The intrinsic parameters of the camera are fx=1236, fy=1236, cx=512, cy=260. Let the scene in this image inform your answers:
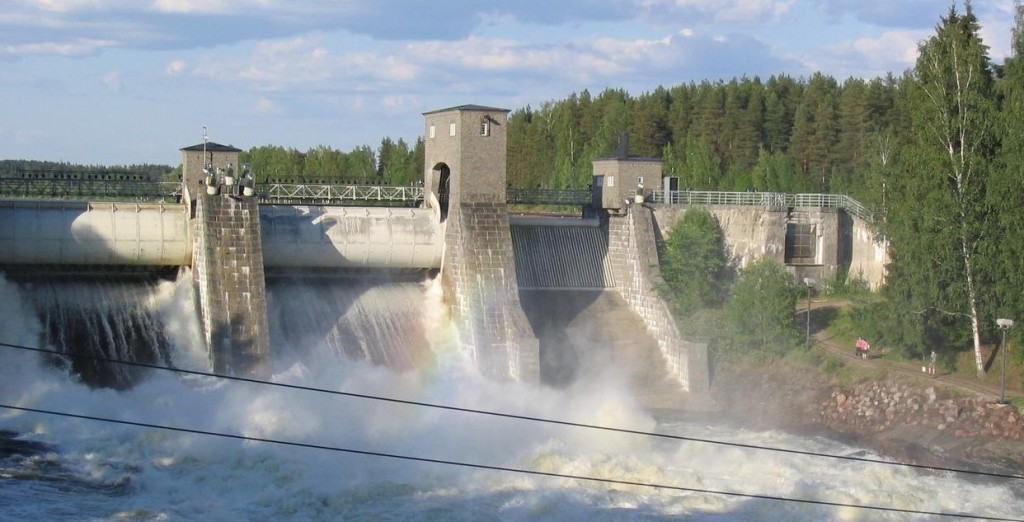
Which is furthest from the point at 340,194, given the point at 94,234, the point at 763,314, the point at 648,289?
the point at 763,314

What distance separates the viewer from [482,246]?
3978cm

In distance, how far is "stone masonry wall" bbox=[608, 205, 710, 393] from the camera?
1590 inches

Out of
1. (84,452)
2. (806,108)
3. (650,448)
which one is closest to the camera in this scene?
(84,452)

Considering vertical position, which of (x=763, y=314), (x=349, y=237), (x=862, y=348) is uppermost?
(x=349, y=237)

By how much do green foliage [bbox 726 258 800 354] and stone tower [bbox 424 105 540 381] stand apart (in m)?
7.79

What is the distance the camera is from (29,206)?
36.8 metres

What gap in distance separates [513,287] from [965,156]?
14.7m

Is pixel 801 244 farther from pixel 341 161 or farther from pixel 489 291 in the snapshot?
pixel 341 161

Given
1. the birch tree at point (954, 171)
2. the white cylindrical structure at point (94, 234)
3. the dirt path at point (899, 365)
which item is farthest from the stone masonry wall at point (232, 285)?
the birch tree at point (954, 171)

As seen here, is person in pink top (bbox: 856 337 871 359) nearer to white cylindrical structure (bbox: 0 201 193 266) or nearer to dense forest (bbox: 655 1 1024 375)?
dense forest (bbox: 655 1 1024 375)

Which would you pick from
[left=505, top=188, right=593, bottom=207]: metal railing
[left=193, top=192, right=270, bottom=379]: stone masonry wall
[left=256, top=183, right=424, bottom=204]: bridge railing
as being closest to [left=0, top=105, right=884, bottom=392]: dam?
[left=193, top=192, right=270, bottom=379]: stone masonry wall

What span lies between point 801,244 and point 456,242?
584 inches

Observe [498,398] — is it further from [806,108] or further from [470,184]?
[806,108]

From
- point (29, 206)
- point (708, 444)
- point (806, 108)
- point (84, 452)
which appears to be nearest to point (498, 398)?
point (708, 444)
